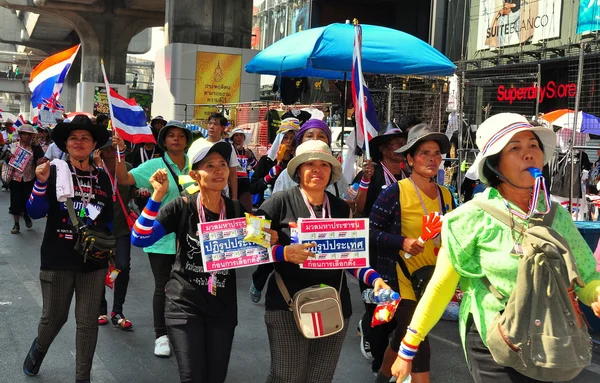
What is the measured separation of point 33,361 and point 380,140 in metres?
3.13

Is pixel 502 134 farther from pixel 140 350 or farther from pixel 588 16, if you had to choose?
pixel 588 16

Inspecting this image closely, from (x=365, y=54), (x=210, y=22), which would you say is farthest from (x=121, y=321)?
(x=210, y=22)

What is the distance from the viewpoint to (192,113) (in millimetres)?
18594

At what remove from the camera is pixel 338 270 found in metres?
4.17

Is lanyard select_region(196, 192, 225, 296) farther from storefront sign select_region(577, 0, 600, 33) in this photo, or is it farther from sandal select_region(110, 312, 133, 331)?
storefront sign select_region(577, 0, 600, 33)

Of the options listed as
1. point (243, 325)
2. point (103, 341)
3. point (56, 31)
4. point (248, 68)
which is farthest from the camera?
point (56, 31)

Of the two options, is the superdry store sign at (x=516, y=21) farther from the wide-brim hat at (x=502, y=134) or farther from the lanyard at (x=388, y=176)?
the wide-brim hat at (x=502, y=134)

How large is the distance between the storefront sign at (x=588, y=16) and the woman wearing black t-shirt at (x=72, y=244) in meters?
17.0

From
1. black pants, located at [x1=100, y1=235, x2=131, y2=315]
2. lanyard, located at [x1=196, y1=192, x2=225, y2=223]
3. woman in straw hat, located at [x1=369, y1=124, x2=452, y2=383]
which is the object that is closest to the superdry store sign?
black pants, located at [x1=100, y1=235, x2=131, y2=315]

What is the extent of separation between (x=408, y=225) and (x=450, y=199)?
382 mm

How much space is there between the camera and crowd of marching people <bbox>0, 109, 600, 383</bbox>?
2842mm

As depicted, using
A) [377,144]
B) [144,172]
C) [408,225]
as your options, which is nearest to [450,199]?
[408,225]

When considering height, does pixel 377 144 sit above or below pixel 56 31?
below

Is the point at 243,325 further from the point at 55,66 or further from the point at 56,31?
the point at 56,31
